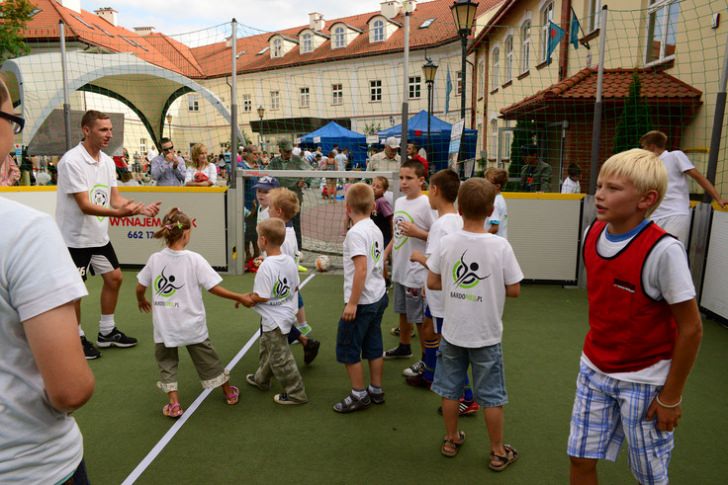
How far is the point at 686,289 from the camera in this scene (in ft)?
6.06

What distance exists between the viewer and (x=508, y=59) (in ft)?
65.5

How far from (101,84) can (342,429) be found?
16.0 meters

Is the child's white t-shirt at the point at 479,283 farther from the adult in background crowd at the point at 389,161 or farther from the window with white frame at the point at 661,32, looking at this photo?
the window with white frame at the point at 661,32

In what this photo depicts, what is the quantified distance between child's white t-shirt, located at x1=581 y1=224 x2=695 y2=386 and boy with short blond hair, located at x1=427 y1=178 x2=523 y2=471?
885 mm

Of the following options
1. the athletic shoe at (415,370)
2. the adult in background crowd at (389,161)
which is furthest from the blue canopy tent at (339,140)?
the athletic shoe at (415,370)

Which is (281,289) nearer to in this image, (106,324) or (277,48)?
(106,324)

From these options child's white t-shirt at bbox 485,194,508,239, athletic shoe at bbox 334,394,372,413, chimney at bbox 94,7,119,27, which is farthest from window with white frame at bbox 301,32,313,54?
athletic shoe at bbox 334,394,372,413

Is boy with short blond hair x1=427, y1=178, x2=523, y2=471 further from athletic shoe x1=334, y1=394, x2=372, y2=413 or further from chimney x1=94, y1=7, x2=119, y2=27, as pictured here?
chimney x1=94, y1=7, x2=119, y2=27

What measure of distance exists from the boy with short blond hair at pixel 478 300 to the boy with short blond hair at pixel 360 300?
2.25 ft

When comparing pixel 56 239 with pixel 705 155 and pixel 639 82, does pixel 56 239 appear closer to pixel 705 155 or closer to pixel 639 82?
pixel 705 155

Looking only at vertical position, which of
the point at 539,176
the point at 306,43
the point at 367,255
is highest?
the point at 306,43

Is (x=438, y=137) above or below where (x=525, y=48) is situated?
below

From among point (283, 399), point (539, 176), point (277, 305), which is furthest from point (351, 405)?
point (539, 176)

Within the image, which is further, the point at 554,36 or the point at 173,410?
the point at 554,36
